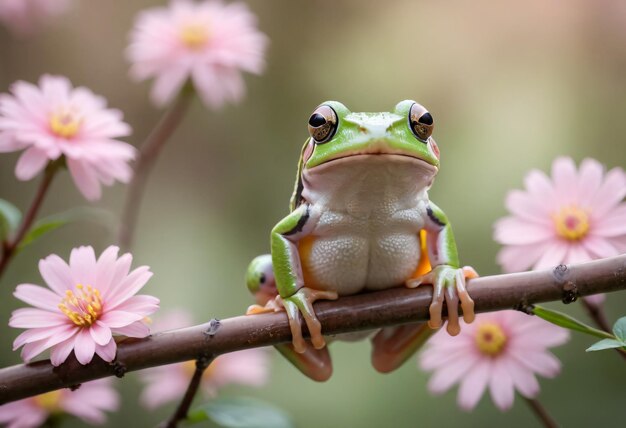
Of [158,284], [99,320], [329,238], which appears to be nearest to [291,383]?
[158,284]

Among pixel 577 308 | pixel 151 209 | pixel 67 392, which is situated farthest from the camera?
pixel 151 209

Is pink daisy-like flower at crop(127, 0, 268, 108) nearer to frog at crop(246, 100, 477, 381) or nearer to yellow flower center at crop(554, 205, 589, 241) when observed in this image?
frog at crop(246, 100, 477, 381)

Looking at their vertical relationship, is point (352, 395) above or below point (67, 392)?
above

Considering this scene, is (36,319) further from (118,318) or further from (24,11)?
(24,11)

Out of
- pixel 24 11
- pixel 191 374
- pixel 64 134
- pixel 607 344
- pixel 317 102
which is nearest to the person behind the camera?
pixel 607 344

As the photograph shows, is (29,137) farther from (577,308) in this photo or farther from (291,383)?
(577,308)

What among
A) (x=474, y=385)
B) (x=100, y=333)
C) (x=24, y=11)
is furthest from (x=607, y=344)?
(x=24, y=11)

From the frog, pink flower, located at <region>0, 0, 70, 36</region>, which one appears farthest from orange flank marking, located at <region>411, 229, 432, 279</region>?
pink flower, located at <region>0, 0, 70, 36</region>
